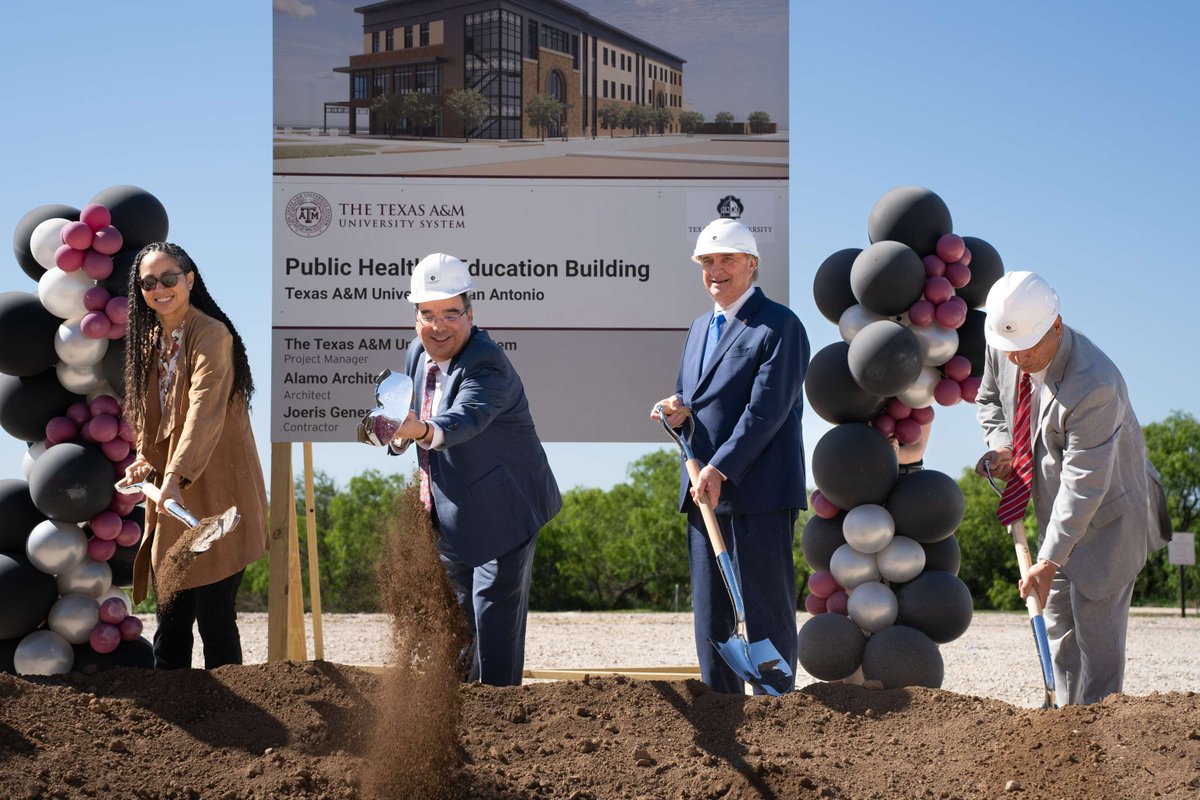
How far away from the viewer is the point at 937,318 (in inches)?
211

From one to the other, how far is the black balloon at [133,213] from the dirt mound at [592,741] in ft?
6.83

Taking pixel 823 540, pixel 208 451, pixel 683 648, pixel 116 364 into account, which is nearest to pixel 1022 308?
pixel 823 540

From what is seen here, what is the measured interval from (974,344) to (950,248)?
44 cm

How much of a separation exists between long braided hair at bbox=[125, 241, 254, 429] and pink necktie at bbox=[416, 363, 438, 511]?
2.41ft

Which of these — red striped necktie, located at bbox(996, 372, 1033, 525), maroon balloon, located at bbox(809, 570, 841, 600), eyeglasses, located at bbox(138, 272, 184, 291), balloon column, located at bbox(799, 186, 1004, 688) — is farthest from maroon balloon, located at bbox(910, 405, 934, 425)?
eyeglasses, located at bbox(138, 272, 184, 291)

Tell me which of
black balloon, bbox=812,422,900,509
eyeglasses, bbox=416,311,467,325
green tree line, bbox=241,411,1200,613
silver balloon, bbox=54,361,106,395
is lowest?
green tree line, bbox=241,411,1200,613

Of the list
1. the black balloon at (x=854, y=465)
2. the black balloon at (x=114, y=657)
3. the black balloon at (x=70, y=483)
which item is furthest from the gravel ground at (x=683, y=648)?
the black balloon at (x=854, y=465)

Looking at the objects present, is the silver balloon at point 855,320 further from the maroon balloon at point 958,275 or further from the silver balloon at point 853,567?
the silver balloon at point 853,567

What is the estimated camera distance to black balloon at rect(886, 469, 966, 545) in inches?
209

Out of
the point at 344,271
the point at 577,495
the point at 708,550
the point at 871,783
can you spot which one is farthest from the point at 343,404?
the point at 577,495

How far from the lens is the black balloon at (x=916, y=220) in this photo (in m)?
5.46

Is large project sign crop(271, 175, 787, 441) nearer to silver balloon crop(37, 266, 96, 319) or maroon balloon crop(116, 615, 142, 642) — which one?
silver balloon crop(37, 266, 96, 319)

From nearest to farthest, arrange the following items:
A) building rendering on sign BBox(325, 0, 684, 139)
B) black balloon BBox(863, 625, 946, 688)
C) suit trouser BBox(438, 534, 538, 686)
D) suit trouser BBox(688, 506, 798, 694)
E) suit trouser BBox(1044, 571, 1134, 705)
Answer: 1. suit trouser BBox(1044, 571, 1134, 705)
2. suit trouser BBox(438, 534, 538, 686)
3. suit trouser BBox(688, 506, 798, 694)
4. black balloon BBox(863, 625, 946, 688)
5. building rendering on sign BBox(325, 0, 684, 139)

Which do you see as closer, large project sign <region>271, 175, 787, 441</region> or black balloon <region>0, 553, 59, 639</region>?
black balloon <region>0, 553, 59, 639</region>
